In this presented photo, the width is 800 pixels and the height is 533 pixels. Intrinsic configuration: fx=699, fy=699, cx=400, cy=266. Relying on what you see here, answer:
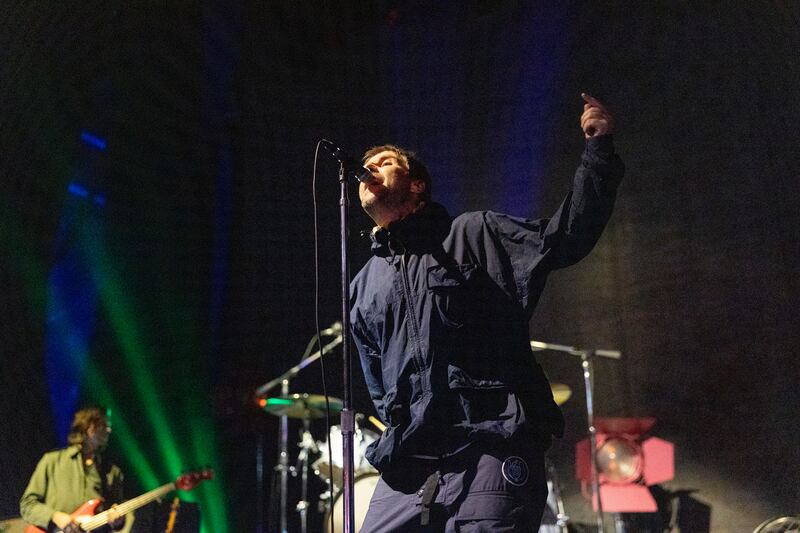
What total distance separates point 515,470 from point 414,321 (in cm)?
54

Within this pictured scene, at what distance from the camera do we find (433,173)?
572 centimetres

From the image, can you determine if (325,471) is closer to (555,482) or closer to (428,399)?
(555,482)

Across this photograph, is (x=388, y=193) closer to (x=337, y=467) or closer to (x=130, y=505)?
(x=337, y=467)

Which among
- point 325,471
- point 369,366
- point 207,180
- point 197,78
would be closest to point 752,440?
point 325,471

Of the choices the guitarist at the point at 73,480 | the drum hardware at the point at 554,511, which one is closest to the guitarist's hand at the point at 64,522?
the guitarist at the point at 73,480

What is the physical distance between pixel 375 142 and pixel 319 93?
2.19 feet

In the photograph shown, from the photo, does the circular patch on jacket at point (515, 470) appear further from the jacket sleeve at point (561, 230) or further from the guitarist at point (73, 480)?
the guitarist at point (73, 480)

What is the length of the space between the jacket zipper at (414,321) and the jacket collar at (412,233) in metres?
0.05

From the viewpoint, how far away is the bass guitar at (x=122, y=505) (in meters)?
5.19

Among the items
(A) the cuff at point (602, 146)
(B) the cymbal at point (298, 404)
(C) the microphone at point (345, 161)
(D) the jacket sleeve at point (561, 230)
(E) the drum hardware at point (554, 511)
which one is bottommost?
(E) the drum hardware at point (554, 511)

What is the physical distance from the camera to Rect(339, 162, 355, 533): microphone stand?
1833mm

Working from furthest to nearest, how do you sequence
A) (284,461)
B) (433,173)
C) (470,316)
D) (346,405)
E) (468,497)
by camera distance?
(433,173) → (284,461) → (470,316) → (346,405) → (468,497)

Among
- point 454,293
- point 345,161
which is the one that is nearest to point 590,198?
point 454,293

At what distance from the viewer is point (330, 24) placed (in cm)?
600
